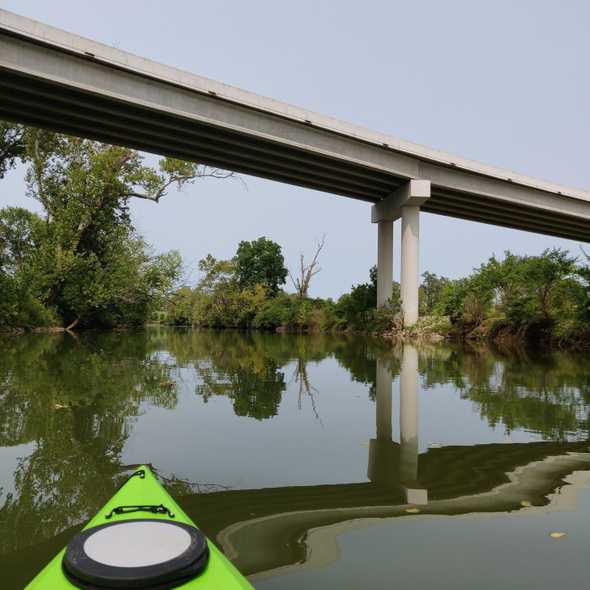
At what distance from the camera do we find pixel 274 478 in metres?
3.42

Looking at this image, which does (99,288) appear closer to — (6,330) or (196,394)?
(6,330)

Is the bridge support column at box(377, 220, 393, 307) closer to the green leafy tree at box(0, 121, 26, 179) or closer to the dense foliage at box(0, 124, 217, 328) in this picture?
the dense foliage at box(0, 124, 217, 328)

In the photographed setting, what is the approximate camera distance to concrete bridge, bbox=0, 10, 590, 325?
51.4ft

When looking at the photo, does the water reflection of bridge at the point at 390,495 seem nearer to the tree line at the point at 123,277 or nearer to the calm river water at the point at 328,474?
the calm river water at the point at 328,474

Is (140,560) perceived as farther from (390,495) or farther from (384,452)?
(384,452)

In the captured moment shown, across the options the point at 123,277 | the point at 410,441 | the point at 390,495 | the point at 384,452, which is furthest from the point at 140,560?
the point at 123,277

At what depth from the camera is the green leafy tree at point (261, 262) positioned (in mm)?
59750

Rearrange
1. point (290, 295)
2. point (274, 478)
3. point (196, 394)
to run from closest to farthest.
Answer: point (274, 478)
point (196, 394)
point (290, 295)

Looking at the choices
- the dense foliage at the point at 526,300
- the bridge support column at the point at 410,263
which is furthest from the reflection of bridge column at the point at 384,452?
the bridge support column at the point at 410,263

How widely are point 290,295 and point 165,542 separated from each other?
133ft

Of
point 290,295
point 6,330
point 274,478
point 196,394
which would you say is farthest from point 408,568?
point 290,295

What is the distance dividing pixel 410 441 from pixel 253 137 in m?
17.2

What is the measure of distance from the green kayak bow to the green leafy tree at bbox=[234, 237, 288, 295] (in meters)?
57.7

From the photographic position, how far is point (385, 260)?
28234 millimetres
